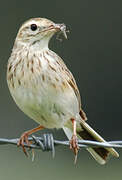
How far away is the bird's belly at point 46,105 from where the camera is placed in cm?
841

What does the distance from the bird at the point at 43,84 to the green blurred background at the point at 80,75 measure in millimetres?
2304

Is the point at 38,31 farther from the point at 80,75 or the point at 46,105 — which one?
the point at 80,75

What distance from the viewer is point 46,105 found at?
8.47 m

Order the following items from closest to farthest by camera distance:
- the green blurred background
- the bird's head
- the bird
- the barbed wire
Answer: the barbed wire < the bird < the bird's head < the green blurred background

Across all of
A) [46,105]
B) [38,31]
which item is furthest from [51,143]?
[38,31]

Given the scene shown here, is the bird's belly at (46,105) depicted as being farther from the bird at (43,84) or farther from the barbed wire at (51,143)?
the barbed wire at (51,143)

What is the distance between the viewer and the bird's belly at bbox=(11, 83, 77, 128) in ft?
27.6

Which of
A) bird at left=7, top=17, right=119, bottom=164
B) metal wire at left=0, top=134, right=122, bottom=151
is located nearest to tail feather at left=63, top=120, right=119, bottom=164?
bird at left=7, top=17, right=119, bottom=164

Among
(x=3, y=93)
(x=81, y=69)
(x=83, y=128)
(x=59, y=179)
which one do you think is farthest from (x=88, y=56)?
(x=83, y=128)

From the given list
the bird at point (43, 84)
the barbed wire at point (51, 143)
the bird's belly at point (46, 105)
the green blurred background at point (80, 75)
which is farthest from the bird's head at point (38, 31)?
the green blurred background at point (80, 75)

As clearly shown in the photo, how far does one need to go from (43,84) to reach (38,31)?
1.44 ft

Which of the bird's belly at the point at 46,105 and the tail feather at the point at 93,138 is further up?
the bird's belly at the point at 46,105

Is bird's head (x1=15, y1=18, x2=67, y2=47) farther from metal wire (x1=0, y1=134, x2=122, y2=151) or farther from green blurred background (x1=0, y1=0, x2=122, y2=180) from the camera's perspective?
green blurred background (x1=0, y1=0, x2=122, y2=180)

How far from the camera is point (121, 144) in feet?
25.7
